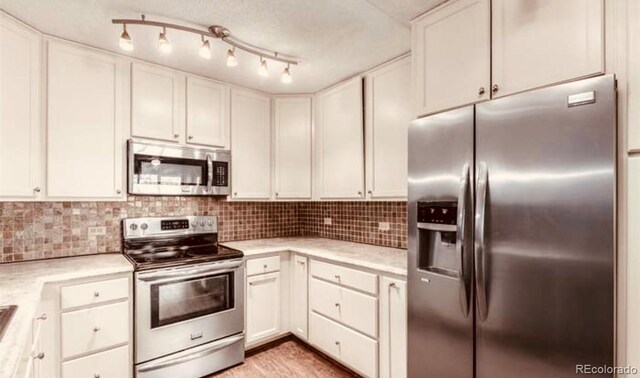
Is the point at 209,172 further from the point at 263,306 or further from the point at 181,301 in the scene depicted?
the point at 263,306

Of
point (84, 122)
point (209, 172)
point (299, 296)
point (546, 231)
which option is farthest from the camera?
point (299, 296)

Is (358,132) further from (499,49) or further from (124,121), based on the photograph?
(124,121)

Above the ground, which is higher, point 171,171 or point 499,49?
point 499,49

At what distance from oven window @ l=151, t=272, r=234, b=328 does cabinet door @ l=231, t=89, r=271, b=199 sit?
842 mm

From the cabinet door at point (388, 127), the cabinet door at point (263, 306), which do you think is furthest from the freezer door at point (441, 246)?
the cabinet door at point (263, 306)

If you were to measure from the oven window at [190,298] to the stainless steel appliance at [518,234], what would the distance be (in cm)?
151

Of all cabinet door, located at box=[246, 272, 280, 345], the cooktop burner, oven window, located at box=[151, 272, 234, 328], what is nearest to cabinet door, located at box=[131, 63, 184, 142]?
the cooktop burner

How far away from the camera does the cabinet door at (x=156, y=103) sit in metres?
2.39

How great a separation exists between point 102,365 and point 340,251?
5.81 ft

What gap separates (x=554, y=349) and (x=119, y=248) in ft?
9.47

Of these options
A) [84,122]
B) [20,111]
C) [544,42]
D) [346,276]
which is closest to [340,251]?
[346,276]

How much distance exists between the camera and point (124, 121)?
2348 mm

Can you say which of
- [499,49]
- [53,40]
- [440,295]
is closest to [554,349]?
[440,295]

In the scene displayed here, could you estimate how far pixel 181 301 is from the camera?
2250 mm
